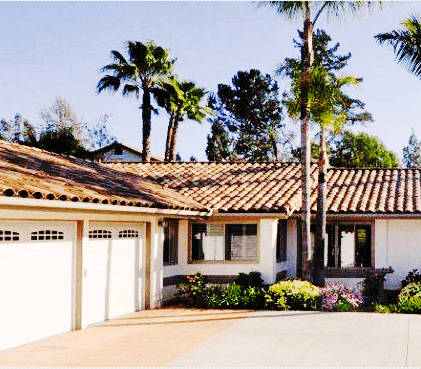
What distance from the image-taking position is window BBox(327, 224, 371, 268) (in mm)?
19703

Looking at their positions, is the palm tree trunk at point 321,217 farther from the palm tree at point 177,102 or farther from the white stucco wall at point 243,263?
the palm tree at point 177,102

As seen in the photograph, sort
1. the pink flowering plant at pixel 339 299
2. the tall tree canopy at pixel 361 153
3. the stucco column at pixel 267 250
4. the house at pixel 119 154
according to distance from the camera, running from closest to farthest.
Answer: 1. the pink flowering plant at pixel 339 299
2. the stucco column at pixel 267 250
3. the house at pixel 119 154
4. the tall tree canopy at pixel 361 153

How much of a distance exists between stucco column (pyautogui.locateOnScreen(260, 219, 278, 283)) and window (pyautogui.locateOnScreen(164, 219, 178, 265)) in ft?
8.21

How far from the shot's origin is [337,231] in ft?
66.6

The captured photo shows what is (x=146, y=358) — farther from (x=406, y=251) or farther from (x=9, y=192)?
(x=406, y=251)

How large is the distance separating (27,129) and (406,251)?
4359 cm

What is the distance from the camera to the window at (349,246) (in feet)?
64.6

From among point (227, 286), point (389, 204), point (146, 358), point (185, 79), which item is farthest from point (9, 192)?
point (185, 79)

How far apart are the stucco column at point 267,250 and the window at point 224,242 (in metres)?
0.39

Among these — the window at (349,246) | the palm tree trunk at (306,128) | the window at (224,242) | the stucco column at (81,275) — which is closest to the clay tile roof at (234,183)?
the palm tree trunk at (306,128)

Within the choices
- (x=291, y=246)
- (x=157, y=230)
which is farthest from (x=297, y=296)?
(x=291, y=246)

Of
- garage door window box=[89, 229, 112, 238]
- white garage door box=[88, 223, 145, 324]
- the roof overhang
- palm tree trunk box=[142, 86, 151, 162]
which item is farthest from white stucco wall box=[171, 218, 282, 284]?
palm tree trunk box=[142, 86, 151, 162]

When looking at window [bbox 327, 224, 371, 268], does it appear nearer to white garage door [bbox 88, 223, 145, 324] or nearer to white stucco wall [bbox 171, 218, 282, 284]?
white stucco wall [bbox 171, 218, 282, 284]

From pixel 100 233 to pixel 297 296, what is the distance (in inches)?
207
